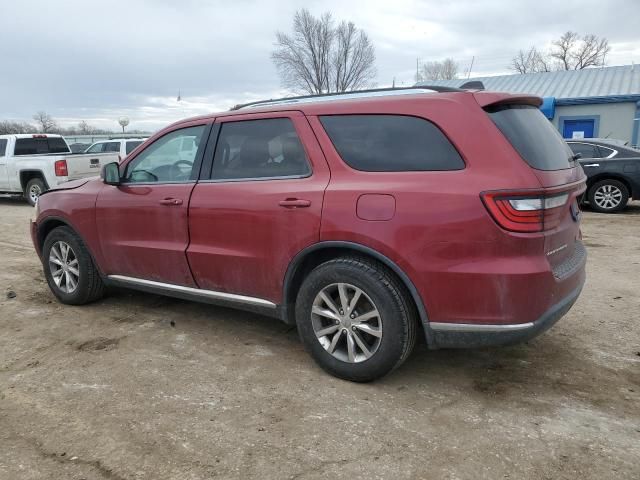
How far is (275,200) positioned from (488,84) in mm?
24519

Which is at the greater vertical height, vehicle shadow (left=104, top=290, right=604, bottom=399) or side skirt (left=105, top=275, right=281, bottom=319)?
side skirt (left=105, top=275, right=281, bottom=319)

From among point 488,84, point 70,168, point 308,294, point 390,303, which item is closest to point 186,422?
point 308,294

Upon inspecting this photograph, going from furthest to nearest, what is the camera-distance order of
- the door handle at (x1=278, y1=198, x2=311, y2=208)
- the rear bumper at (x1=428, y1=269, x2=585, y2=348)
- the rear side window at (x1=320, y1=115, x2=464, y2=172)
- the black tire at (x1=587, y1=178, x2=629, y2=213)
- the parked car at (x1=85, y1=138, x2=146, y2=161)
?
the parked car at (x1=85, y1=138, x2=146, y2=161), the black tire at (x1=587, y1=178, x2=629, y2=213), the door handle at (x1=278, y1=198, x2=311, y2=208), the rear side window at (x1=320, y1=115, x2=464, y2=172), the rear bumper at (x1=428, y1=269, x2=585, y2=348)

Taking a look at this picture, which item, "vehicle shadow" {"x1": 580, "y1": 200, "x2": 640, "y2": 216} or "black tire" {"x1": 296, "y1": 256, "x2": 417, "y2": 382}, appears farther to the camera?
"vehicle shadow" {"x1": 580, "y1": 200, "x2": 640, "y2": 216}

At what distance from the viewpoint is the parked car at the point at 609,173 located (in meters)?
10.2

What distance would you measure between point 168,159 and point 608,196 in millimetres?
9429

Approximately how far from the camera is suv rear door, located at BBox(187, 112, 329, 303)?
3.35 metres

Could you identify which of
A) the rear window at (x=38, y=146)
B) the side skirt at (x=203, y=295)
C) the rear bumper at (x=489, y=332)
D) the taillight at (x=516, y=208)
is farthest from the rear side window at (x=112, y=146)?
the taillight at (x=516, y=208)

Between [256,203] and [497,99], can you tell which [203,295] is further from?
[497,99]

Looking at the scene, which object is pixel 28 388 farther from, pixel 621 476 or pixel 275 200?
pixel 621 476

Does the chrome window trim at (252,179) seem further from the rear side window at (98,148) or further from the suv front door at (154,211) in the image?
the rear side window at (98,148)

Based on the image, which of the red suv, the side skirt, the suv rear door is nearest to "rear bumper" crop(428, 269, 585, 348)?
the red suv

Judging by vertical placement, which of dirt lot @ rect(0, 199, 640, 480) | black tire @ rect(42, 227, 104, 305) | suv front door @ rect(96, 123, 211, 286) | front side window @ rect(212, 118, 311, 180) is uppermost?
front side window @ rect(212, 118, 311, 180)

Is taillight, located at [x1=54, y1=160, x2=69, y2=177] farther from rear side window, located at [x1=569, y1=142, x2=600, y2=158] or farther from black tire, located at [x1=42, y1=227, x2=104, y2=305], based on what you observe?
rear side window, located at [x1=569, y1=142, x2=600, y2=158]
